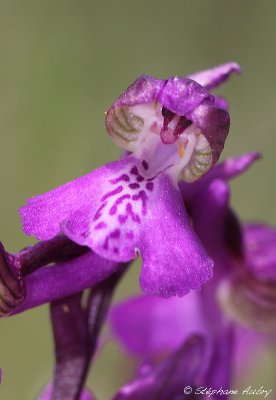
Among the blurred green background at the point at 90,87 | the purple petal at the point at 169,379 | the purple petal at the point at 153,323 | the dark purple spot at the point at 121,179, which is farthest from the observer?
the blurred green background at the point at 90,87

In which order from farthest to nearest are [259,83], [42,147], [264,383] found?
[259,83] < [42,147] < [264,383]

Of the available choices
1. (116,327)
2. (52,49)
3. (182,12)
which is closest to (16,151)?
(52,49)

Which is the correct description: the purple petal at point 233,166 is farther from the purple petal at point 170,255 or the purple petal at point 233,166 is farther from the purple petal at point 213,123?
the purple petal at point 170,255

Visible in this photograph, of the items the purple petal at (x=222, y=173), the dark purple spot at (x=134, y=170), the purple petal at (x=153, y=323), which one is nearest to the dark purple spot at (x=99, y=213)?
the dark purple spot at (x=134, y=170)

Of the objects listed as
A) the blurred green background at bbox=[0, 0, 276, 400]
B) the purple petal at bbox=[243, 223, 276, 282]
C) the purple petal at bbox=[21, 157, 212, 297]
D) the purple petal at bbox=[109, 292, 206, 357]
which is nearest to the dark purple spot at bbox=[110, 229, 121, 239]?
the purple petal at bbox=[21, 157, 212, 297]

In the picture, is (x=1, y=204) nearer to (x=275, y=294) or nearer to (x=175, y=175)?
(x=275, y=294)

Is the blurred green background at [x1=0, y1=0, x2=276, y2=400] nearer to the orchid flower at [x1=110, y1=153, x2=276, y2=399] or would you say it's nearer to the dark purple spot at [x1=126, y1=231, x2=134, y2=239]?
the orchid flower at [x1=110, y1=153, x2=276, y2=399]
